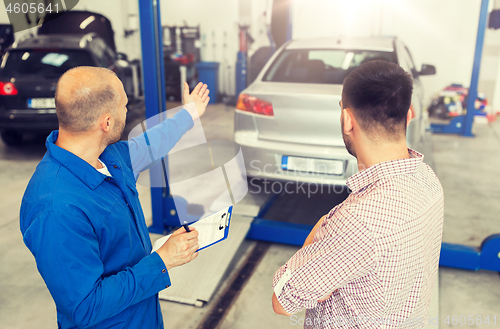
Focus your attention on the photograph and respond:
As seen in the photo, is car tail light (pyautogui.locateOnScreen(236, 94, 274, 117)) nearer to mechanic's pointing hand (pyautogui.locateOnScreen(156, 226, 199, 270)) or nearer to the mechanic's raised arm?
the mechanic's raised arm

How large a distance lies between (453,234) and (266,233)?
1.65m

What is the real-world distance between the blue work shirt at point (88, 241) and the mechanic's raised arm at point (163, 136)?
29 centimetres

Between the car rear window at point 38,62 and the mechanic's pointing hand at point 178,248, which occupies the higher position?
the car rear window at point 38,62

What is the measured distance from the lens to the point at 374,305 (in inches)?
37.0

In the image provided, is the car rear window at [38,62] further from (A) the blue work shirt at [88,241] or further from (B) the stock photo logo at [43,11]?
(A) the blue work shirt at [88,241]

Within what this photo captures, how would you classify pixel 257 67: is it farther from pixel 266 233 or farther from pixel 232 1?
pixel 266 233

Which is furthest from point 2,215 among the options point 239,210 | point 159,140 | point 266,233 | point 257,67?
point 257,67

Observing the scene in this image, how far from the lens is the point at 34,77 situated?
17.0ft

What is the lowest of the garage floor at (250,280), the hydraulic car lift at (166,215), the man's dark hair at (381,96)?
the garage floor at (250,280)

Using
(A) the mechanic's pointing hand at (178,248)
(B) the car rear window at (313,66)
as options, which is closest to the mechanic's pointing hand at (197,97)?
(A) the mechanic's pointing hand at (178,248)

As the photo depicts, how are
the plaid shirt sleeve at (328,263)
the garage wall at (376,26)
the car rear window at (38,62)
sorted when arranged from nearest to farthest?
the plaid shirt sleeve at (328,263) < the car rear window at (38,62) < the garage wall at (376,26)

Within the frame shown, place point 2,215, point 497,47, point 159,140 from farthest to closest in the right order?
point 497,47 < point 2,215 < point 159,140

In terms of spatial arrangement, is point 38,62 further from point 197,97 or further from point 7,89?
point 197,97

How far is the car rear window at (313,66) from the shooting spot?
3429mm
